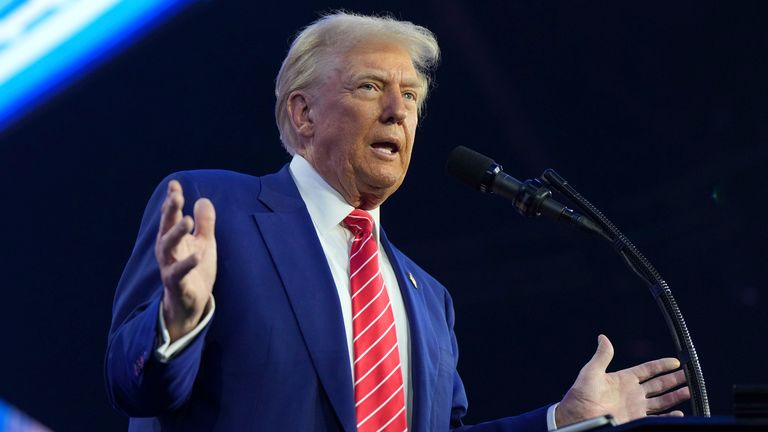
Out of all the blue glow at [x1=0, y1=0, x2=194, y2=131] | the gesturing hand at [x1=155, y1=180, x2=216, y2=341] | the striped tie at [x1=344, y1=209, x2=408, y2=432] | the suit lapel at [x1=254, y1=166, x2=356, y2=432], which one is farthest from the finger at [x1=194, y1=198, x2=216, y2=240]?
the blue glow at [x1=0, y1=0, x2=194, y2=131]

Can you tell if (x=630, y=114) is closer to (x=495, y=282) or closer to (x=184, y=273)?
(x=495, y=282)

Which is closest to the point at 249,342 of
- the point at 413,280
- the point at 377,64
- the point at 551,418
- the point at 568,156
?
the point at 413,280

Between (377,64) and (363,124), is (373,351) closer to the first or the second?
(363,124)

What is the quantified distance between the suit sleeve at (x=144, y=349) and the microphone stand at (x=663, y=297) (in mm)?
679

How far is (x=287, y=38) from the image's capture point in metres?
3.06

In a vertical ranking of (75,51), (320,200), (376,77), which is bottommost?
(320,200)

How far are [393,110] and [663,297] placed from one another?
72cm

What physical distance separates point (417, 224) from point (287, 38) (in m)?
0.68

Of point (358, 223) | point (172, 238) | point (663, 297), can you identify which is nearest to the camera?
point (172, 238)

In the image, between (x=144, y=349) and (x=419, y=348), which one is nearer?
(x=144, y=349)

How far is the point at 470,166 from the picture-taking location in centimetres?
192

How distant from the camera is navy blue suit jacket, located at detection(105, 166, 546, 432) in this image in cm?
168

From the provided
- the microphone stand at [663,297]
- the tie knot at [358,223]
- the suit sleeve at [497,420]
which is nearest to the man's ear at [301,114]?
the tie knot at [358,223]

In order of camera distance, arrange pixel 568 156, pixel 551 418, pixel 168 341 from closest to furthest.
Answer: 1. pixel 168 341
2. pixel 551 418
3. pixel 568 156
